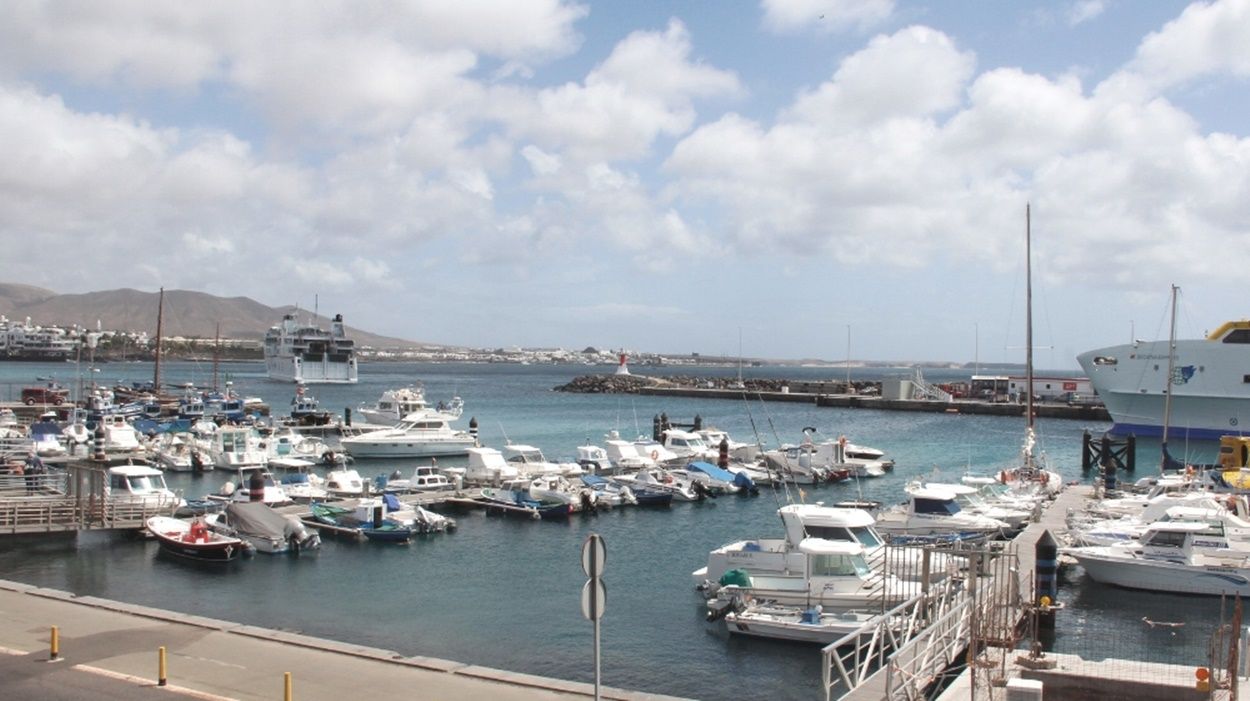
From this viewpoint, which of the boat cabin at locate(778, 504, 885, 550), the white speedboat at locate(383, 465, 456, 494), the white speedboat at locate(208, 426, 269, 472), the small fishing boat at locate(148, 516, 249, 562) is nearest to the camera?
the boat cabin at locate(778, 504, 885, 550)

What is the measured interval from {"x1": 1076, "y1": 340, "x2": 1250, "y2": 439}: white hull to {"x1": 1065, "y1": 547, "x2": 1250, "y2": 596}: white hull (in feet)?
145

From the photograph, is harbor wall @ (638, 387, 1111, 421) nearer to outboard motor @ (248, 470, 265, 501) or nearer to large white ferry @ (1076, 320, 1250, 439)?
large white ferry @ (1076, 320, 1250, 439)

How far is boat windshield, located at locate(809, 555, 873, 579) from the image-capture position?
850 inches

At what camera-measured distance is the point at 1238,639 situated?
13039 millimetres

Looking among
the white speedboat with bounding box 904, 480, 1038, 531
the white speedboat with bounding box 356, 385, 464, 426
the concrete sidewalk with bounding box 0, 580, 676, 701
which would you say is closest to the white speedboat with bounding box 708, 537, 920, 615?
the concrete sidewalk with bounding box 0, 580, 676, 701

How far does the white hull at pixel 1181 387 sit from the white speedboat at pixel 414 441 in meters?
46.3

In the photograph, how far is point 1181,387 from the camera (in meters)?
67.9

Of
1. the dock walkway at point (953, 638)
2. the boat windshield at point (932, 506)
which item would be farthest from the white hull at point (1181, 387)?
the dock walkway at point (953, 638)

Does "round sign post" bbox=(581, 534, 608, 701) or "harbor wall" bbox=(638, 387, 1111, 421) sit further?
"harbor wall" bbox=(638, 387, 1111, 421)

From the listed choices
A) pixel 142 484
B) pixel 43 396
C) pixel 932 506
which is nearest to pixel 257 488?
pixel 142 484

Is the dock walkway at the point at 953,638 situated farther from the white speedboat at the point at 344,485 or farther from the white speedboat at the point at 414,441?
the white speedboat at the point at 414,441

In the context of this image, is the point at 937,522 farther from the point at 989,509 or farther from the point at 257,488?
the point at 257,488

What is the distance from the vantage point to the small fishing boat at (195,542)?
2734 cm

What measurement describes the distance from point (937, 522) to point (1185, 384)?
155ft
